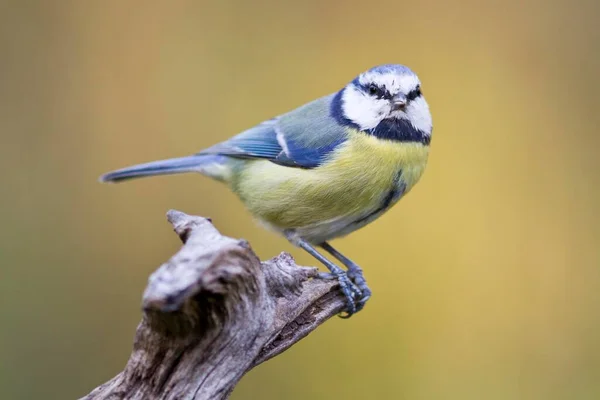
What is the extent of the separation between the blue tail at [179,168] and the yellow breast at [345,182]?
0.82ft

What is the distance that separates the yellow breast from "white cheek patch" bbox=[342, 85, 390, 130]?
0.14 feet

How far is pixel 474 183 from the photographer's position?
2.74 meters

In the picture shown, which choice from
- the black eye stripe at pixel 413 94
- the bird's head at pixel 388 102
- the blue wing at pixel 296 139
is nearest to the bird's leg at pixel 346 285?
the blue wing at pixel 296 139

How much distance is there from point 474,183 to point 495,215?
0.16 metres

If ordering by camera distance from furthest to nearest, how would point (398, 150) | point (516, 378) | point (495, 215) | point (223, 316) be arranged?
point (495, 215)
point (516, 378)
point (398, 150)
point (223, 316)

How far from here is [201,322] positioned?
1.15 m

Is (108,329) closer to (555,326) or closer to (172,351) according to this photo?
(172,351)

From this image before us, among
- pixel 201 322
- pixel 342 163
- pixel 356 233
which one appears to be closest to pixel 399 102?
pixel 342 163

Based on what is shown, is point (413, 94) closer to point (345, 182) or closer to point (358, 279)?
point (345, 182)

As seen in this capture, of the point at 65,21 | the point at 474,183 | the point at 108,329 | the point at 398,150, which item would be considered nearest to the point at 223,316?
the point at 398,150

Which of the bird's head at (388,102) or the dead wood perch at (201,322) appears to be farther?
the bird's head at (388,102)

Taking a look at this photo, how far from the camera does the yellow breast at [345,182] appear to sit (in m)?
1.76

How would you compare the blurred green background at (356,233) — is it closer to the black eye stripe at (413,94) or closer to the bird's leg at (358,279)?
the bird's leg at (358,279)

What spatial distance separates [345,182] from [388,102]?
0.24m
